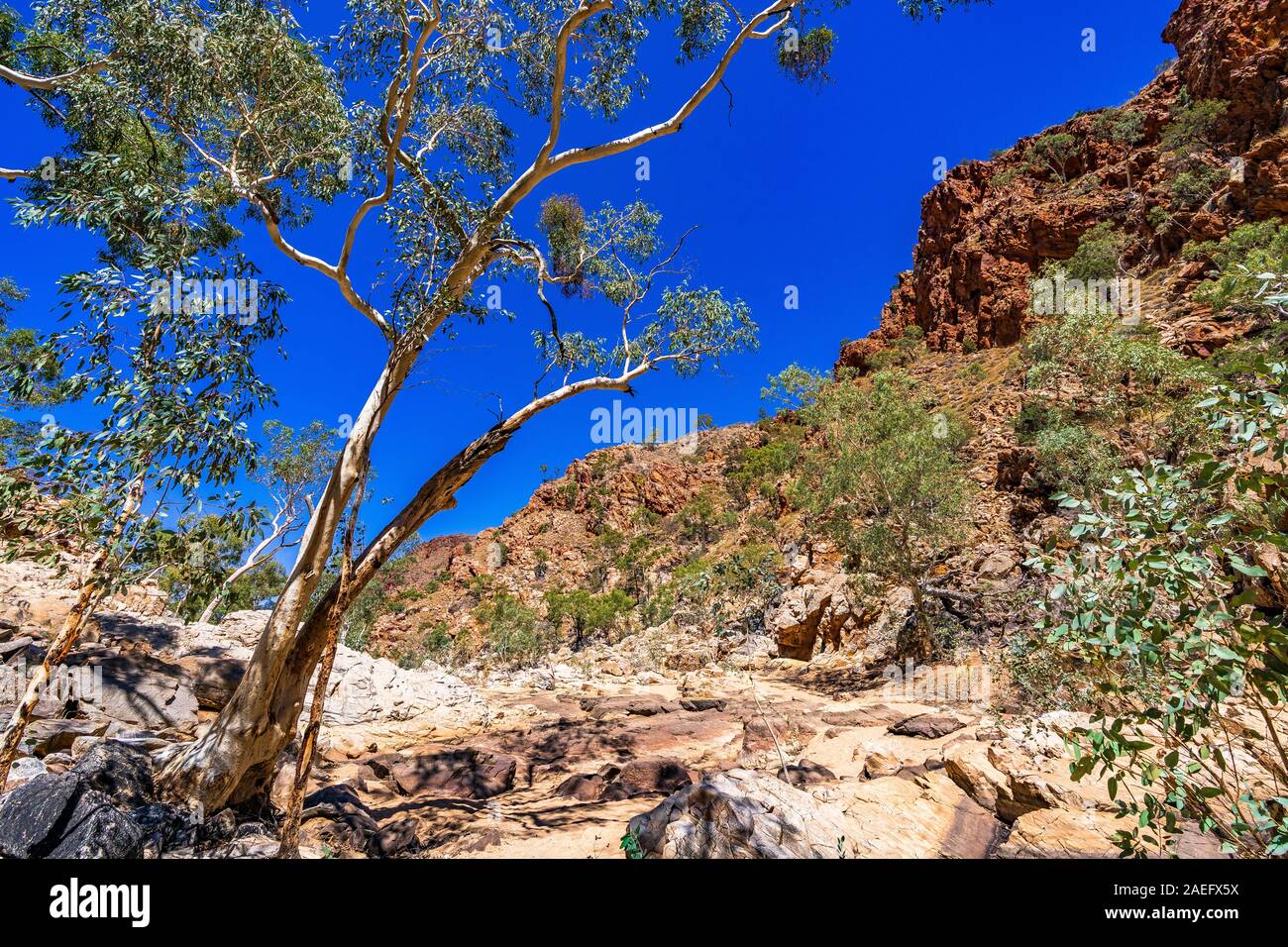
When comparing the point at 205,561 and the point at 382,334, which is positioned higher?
the point at 382,334

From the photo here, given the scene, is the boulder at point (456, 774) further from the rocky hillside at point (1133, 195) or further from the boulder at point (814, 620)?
the rocky hillside at point (1133, 195)

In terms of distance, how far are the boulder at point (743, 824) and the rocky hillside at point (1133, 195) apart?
25.3m

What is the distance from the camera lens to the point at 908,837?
3.97 meters

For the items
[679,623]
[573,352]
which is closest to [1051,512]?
[679,623]

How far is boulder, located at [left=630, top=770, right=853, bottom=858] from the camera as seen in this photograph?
10.9ft

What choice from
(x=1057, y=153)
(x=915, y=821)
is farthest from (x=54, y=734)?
(x=1057, y=153)

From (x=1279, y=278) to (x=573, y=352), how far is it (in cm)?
640

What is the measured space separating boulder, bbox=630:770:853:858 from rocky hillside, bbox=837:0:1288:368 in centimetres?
2533

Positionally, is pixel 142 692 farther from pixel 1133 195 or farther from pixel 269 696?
pixel 1133 195

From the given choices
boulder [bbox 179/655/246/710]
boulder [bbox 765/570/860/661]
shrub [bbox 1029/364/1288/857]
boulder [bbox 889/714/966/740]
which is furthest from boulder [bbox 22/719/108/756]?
boulder [bbox 765/570/860/661]

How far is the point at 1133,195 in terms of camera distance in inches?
1364

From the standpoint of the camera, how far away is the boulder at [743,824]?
131 inches

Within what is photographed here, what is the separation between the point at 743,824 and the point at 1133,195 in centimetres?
4756
